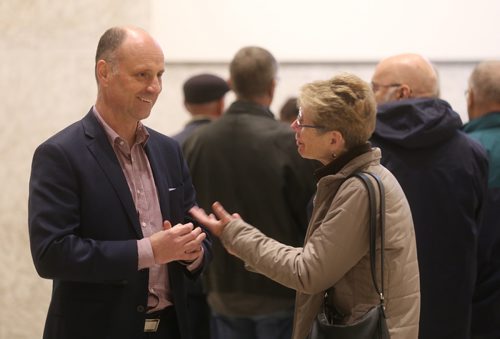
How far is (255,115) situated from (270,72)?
0.23m

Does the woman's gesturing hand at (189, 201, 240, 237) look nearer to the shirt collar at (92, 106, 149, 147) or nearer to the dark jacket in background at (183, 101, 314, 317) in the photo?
the shirt collar at (92, 106, 149, 147)

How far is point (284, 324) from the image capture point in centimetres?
341

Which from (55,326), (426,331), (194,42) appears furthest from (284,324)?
(194,42)

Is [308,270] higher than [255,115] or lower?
lower

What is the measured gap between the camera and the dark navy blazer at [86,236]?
2137 millimetres

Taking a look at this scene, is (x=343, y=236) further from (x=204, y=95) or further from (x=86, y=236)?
(x=204, y=95)

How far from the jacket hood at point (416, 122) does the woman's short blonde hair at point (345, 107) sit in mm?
659

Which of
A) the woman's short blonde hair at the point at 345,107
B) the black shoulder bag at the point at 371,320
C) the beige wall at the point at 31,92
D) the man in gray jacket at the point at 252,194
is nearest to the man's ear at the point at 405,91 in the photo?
the man in gray jacket at the point at 252,194

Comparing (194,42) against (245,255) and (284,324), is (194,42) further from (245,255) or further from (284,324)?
(245,255)

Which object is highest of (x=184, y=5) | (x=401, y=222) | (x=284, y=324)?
(x=184, y=5)

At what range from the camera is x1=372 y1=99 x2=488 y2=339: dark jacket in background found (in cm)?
298

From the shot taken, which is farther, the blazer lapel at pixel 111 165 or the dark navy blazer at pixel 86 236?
the blazer lapel at pixel 111 165

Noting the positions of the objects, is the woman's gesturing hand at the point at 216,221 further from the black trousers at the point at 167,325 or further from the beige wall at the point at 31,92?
the beige wall at the point at 31,92

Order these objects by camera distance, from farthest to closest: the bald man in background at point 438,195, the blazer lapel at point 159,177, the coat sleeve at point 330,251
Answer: the bald man in background at point 438,195, the blazer lapel at point 159,177, the coat sleeve at point 330,251
